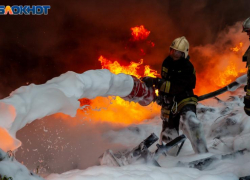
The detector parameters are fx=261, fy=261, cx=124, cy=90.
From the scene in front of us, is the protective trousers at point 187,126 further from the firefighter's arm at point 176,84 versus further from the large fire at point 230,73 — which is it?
the large fire at point 230,73

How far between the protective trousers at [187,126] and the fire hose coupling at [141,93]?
53 centimetres

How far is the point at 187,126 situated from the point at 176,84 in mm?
725

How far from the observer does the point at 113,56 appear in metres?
11.3

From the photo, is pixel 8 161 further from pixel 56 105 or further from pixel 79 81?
pixel 79 81

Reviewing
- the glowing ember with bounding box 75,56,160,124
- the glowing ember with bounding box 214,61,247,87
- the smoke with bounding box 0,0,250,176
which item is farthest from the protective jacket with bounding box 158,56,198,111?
the glowing ember with bounding box 214,61,247,87

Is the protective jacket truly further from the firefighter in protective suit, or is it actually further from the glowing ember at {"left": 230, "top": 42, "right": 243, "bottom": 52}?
the glowing ember at {"left": 230, "top": 42, "right": 243, "bottom": 52}

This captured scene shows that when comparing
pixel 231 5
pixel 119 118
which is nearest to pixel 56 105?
pixel 119 118

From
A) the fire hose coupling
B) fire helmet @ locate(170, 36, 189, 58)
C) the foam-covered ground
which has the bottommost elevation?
the foam-covered ground

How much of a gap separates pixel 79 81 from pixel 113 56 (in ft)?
27.5

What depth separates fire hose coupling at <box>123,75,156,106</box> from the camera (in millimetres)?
4149

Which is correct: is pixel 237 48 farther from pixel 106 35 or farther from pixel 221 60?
pixel 106 35

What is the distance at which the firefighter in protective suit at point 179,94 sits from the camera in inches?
169

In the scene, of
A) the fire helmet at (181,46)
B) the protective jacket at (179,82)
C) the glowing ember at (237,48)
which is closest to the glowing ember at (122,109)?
the protective jacket at (179,82)

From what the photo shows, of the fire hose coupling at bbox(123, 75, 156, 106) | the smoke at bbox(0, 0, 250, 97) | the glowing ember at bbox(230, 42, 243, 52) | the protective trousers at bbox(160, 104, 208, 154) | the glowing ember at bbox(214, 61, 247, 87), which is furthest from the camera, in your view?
the glowing ember at bbox(230, 42, 243, 52)
